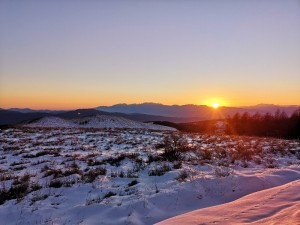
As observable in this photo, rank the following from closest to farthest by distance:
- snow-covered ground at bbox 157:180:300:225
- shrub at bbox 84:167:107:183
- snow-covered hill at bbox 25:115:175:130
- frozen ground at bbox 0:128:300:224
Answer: snow-covered ground at bbox 157:180:300:225 < frozen ground at bbox 0:128:300:224 < shrub at bbox 84:167:107:183 < snow-covered hill at bbox 25:115:175:130

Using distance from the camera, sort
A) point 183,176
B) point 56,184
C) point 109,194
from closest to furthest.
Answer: point 109,194
point 56,184
point 183,176

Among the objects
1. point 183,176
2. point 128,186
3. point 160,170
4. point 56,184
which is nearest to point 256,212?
point 183,176

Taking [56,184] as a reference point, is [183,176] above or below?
above

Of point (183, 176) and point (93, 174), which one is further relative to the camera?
point (93, 174)

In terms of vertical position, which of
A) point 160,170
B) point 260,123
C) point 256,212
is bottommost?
point 260,123

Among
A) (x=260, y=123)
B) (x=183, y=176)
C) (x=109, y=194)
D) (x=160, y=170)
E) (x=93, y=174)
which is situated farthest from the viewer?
(x=260, y=123)

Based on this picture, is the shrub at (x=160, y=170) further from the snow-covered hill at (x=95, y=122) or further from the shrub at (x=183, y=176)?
the snow-covered hill at (x=95, y=122)

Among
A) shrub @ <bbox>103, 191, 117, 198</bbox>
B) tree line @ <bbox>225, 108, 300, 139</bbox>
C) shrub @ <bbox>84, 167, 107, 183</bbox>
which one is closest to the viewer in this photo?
shrub @ <bbox>103, 191, 117, 198</bbox>

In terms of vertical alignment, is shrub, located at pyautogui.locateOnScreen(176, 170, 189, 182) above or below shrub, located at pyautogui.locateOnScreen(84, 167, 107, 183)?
above

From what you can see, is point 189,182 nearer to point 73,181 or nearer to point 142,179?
point 142,179

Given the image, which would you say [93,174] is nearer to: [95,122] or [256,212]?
[256,212]

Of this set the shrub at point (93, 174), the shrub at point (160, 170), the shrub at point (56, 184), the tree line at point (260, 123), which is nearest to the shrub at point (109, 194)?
the shrub at point (93, 174)

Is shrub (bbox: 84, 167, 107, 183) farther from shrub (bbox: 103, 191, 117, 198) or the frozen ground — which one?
shrub (bbox: 103, 191, 117, 198)

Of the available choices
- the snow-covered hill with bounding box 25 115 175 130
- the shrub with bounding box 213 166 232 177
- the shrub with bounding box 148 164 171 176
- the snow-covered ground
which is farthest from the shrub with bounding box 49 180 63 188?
the snow-covered hill with bounding box 25 115 175 130
